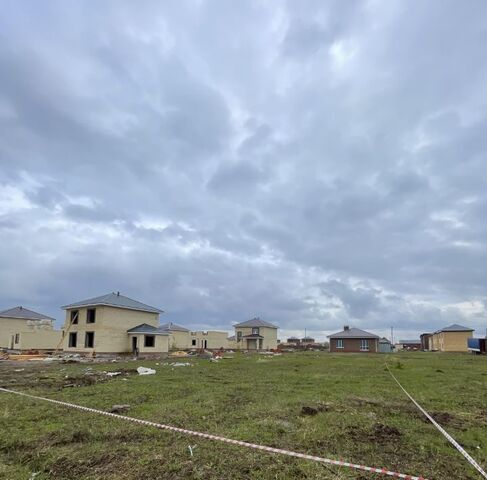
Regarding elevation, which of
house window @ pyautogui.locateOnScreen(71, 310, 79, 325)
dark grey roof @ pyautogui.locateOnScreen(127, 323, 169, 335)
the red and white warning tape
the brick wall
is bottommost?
the red and white warning tape

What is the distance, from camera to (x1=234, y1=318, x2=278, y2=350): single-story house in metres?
75.2

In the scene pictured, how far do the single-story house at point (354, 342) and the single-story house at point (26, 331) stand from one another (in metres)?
39.2

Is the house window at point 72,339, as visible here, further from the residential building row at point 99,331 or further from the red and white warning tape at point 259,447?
the red and white warning tape at point 259,447

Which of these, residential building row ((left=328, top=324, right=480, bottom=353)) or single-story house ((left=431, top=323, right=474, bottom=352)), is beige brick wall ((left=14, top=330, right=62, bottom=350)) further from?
single-story house ((left=431, top=323, right=474, bottom=352))

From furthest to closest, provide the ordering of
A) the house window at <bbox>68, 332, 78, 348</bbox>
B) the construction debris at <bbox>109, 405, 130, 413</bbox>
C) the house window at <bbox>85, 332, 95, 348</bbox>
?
the house window at <bbox>68, 332, 78, 348</bbox>, the house window at <bbox>85, 332, 95, 348</bbox>, the construction debris at <bbox>109, 405, 130, 413</bbox>

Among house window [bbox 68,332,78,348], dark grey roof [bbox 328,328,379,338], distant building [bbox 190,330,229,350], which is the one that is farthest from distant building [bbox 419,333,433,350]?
house window [bbox 68,332,78,348]

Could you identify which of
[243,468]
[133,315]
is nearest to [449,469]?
[243,468]

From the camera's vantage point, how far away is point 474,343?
5369cm

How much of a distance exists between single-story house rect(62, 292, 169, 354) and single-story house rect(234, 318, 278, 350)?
33889mm

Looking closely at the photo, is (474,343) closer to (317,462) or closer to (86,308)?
(86,308)

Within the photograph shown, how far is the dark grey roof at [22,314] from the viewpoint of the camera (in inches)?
2082

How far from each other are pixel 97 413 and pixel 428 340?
87806 mm

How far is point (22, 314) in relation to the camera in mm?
54562

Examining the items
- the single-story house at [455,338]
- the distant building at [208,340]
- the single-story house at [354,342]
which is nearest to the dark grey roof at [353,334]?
the single-story house at [354,342]
